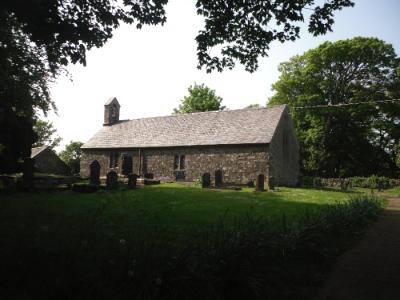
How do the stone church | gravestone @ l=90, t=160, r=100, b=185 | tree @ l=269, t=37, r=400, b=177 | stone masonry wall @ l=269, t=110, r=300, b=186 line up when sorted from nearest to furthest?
gravestone @ l=90, t=160, r=100, b=185, the stone church, stone masonry wall @ l=269, t=110, r=300, b=186, tree @ l=269, t=37, r=400, b=177

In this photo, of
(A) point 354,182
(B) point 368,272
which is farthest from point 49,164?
(B) point 368,272

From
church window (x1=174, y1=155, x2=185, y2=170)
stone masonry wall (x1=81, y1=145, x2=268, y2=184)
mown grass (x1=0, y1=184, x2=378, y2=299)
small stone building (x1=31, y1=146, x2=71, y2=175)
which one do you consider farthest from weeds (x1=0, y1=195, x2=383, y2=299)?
small stone building (x1=31, y1=146, x2=71, y2=175)

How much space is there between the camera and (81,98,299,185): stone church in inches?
1070

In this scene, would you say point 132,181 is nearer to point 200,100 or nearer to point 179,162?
point 179,162

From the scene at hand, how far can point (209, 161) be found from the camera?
2898cm

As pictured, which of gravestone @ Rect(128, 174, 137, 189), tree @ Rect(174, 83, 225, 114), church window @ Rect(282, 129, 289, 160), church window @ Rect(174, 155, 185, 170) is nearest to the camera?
gravestone @ Rect(128, 174, 137, 189)

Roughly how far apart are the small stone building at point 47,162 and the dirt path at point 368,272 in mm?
40289

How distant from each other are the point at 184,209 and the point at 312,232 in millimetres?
4866

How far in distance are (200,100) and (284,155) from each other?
3069 centimetres

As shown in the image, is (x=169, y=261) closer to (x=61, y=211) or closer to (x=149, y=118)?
(x=61, y=211)

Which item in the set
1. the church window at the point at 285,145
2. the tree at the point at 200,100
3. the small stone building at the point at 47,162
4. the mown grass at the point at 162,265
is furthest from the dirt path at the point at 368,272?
the tree at the point at 200,100

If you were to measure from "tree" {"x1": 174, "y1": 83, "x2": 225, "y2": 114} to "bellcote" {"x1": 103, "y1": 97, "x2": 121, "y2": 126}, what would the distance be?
63.7 feet

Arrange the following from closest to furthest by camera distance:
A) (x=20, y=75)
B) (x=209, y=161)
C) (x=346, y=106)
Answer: (x=20, y=75), (x=209, y=161), (x=346, y=106)

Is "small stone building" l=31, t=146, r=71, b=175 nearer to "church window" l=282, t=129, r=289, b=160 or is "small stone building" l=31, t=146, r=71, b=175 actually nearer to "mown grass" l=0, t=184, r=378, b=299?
"church window" l=282, t=129, r=289, b=160
